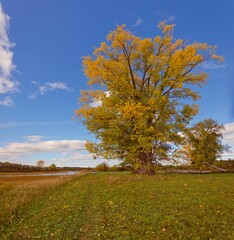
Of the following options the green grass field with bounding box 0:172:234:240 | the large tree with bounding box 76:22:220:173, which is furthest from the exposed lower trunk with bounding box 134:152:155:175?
the green grass field with bounding box 0:172:234:240

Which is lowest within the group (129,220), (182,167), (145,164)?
(129,220)

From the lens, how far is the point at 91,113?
39.7 m

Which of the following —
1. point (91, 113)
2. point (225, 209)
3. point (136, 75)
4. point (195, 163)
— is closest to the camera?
point (225, 209)

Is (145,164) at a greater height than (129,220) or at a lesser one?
greater

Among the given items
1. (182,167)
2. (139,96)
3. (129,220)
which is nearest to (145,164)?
(139,96)

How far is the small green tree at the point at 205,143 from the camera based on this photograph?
65.2 metres

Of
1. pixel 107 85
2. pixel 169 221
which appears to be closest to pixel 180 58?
pixel 107 85

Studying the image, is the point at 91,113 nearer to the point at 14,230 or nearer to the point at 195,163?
the point at 14,230

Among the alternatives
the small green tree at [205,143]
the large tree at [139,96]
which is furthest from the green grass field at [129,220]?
the small green tree at [205,143]

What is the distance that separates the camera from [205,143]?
66.1 m

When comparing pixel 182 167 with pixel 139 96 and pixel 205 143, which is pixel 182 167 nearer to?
pixel 205 143

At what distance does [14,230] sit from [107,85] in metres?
30.7

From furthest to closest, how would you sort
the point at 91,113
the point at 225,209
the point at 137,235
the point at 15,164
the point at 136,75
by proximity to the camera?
the point at 15,164 < the point at 136,75 < the point at 91,113 < the point at 225,209 < the point at 137,235

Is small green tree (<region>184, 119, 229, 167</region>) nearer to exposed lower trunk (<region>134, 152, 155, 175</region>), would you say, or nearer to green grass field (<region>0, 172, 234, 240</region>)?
exposed lower trunk (<region>134, 152, 155, 175</region>)
